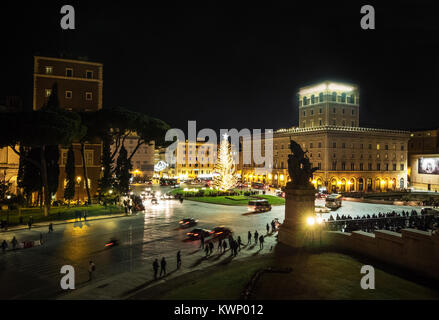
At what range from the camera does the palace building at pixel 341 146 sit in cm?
6838

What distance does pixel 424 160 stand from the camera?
72000 mm

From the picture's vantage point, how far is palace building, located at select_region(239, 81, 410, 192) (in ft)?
224

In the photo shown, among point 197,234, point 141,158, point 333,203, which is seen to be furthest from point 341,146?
point 141,158

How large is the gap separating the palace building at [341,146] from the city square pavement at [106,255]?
133 feet

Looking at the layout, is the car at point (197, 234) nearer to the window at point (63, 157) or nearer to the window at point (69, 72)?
the window at point (63, 157)

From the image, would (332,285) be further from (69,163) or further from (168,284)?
(69,163)

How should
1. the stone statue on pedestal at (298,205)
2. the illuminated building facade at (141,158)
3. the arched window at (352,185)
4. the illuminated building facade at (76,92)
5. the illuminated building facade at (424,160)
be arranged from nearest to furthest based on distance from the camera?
the stone statue on pedestal at (298,205)
the illuminated building facade at (76,92)
the arched window at (352,185)
the illuminated building facade at (424,160)
the illuminated building facade at (141,158)

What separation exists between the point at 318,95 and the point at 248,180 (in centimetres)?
3179

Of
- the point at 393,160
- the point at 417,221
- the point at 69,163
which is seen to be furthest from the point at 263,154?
the point at 417,221

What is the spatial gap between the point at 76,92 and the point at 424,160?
7054cm

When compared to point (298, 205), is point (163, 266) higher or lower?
lower

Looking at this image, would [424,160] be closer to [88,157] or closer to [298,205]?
[88,157]

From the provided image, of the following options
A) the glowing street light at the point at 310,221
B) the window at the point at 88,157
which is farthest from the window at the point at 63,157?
the glowing street light at the point at 310,221

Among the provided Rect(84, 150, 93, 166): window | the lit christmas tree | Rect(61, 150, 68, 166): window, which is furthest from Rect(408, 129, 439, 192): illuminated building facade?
Rect(61, 150, 68, 166): window
